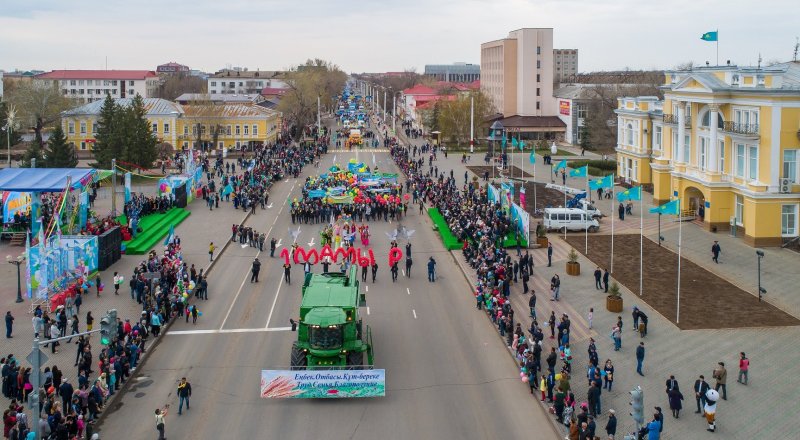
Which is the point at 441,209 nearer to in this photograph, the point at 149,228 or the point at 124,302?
the point at 149,228

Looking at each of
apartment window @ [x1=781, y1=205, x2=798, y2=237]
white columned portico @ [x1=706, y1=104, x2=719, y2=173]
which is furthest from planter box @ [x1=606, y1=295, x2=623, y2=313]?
white columned portico @ [x1=706, y1=104, x2=719, y2=173]

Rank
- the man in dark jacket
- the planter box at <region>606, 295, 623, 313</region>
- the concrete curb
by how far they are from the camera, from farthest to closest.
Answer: the planter box at <region>606, 295, 623, 313</region> → the man in dark jacket → the concrete curb

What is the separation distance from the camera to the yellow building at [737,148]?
3822 cm

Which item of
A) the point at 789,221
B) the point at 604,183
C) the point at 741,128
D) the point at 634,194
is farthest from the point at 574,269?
the point at 741,128

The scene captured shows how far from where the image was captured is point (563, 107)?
9919 centimetres

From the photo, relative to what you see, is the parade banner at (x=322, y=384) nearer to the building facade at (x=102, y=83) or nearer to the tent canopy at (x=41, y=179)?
the tent canopy at (x=41, y=179)

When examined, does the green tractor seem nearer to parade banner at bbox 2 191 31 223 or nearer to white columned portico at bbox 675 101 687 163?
parade banner at bbox 2 191 31 223

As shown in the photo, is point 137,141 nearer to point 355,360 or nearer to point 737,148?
point 737,148

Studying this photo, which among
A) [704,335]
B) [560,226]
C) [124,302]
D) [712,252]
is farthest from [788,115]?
[124,302]

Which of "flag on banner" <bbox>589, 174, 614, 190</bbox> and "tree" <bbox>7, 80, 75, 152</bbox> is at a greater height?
"tree" <bbox>7, 80, 75, 152</bbox>

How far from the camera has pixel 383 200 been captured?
4950 cm

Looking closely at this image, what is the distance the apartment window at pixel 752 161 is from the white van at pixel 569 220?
856cm

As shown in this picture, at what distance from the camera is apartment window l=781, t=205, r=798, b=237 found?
127 ft

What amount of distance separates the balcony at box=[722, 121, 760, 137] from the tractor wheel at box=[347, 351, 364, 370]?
2721 centimetres
